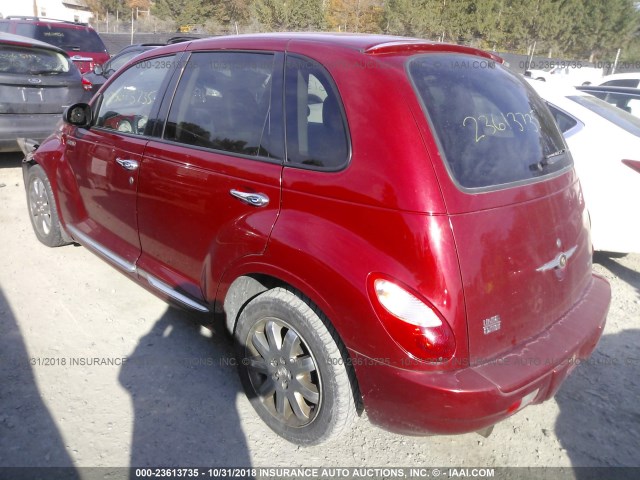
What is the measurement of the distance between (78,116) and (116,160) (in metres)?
0.69

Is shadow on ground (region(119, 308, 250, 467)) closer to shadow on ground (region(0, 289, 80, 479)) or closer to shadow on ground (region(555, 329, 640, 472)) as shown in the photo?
shadow on ground (region(0, 289, 80, 479))

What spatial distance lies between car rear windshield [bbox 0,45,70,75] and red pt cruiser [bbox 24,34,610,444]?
4.39 m

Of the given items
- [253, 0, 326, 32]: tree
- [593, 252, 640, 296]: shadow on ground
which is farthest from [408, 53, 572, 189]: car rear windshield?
[253, 0, 326, 32]: tree

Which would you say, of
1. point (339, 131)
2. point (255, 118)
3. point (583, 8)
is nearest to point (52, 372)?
point (255, 118)

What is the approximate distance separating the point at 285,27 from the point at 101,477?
36.3 metres

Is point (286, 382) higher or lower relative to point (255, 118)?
lower

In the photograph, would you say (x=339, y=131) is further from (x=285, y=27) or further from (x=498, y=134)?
(x=285, y=27)

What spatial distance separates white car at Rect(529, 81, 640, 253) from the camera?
4.04m

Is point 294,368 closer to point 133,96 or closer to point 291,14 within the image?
point 133,96

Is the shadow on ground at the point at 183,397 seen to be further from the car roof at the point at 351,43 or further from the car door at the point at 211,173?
the car roof at the point at 351,43

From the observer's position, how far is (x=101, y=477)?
2.31m

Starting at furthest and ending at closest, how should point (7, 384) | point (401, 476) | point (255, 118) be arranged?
point (7, 384), point (255, 118), point (401, 476)

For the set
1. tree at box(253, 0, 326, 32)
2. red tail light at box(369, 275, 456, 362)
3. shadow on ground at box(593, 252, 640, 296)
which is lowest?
shadow on ground at box(593, 252, 640, 296)

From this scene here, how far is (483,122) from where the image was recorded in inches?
89.7
